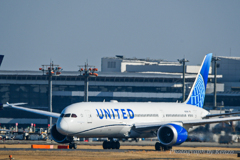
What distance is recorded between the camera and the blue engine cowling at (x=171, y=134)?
48.1 m

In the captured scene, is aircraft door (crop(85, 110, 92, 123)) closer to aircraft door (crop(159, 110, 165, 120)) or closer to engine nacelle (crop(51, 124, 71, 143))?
engine nacelle (crop(51, 124, 71, 143))

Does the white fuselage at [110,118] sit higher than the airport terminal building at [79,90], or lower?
lower

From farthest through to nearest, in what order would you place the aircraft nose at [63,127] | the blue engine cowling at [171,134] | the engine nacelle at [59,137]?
the engine nacelle at [59,137], the blue engine cowling at [171,134], the aircraft nose at [63,127]

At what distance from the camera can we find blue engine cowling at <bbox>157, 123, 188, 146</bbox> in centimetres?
4812

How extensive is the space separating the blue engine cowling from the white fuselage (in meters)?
2.94

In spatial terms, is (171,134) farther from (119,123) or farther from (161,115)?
(161,115)

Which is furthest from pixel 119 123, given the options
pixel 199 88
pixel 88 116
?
pixel 199 88

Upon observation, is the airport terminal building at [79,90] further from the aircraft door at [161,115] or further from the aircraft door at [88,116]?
the aircraft door at [88,116]

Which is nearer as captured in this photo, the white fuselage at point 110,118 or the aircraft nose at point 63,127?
the aircraft nose at point 63,127

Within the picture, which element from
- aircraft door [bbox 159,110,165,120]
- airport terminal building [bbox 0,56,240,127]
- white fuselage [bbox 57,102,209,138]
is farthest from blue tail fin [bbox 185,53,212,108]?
airport terminal building [bbox 0,56,240,127]

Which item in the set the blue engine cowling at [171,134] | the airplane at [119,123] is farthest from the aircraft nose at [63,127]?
the blue engine cowling at [171,134]

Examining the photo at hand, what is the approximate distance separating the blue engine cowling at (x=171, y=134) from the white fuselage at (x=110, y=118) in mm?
2942

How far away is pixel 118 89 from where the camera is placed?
397ft

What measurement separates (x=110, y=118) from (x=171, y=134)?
6443 mm
